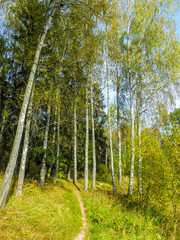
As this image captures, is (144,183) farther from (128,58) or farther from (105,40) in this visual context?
(105,40)

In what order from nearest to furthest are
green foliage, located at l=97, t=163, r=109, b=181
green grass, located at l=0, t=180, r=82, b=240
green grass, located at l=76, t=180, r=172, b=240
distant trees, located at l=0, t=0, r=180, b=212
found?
green grass, located at l=0, t=180, r=82, b=240 < green grass, located at l=76, t=180, r=172, b=240 < distant trees, located at l=0, t=0, r=180, b=212 < green foliage, located at l=97, t=163, r=109, b=181

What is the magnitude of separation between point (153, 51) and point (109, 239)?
1227 cm

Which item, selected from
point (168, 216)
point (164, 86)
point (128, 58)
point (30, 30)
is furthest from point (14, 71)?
point (168, 216)

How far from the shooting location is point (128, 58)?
11289mm

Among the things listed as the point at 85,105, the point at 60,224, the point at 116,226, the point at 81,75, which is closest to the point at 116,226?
the point at 116,226

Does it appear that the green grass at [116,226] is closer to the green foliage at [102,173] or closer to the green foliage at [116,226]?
the green foliage at [116,226]

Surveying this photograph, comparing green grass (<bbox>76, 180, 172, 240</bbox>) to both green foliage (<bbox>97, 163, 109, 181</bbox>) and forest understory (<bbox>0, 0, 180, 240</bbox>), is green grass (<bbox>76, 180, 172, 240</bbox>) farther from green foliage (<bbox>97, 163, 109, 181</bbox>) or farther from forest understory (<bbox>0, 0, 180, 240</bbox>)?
green foliage (<bbox>97, 163, 109, 181</bbox>)

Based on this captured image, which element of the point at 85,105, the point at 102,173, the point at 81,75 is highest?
the point at 81,75

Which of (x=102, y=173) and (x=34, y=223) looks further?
(x=102, y=173)

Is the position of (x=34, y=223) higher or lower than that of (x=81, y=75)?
lower

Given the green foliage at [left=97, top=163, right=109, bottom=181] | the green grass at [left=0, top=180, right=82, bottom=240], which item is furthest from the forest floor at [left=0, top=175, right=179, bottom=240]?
the green foliage at [left=97, top=163, right=109, bottom=181]

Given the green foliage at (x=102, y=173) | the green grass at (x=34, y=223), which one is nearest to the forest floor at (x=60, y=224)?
the green grass at (x=34, y=223)

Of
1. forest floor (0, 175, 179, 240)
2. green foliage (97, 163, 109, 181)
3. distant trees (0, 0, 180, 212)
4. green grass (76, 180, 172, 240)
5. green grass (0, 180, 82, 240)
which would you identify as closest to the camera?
green grass (0, 180, 82, 240)

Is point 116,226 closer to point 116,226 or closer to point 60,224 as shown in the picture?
point 116,226
